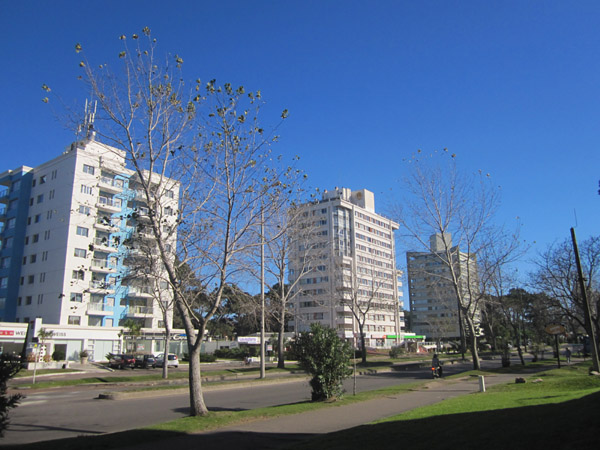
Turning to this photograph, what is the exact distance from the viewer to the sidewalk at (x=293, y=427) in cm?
967

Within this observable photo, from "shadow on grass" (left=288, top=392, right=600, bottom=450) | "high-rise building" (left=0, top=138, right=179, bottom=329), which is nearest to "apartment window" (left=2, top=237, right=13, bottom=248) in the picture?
"high-rise building" (left=0, top=138, right=179, bottom=329)

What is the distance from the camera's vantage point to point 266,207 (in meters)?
14.9

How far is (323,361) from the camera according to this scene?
15.5m

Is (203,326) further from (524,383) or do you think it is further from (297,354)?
(524,383)

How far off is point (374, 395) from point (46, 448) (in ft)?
40.3

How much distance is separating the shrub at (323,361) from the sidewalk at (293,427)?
1010 millimetres

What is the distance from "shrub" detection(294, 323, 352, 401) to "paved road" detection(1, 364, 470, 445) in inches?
109

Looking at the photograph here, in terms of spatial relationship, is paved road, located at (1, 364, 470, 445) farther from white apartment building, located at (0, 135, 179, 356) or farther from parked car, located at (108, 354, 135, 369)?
white apartment building, located at (0, 135, 179, 356)

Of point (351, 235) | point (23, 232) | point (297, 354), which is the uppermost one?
point (351, 235)

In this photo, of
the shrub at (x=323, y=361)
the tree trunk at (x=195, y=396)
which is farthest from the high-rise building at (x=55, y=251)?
the tree trunk at (x=195, y=396)

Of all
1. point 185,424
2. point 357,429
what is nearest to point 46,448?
point 185,424

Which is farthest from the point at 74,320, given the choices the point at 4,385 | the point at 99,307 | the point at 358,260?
the point at 358,260

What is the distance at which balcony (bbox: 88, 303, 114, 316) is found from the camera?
2000 inches

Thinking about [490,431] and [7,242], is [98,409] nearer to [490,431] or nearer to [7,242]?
[490,431]
